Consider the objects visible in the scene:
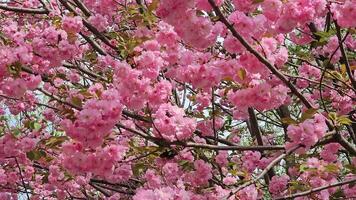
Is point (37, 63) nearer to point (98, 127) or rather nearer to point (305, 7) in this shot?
point (98, 127)

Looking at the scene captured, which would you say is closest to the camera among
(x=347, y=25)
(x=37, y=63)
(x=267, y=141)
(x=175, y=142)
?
(x=347, y=25)

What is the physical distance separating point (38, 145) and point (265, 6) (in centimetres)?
283

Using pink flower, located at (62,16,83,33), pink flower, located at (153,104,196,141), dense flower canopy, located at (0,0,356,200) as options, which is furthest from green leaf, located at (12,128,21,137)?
pink flower, located at (153,104,196,141)

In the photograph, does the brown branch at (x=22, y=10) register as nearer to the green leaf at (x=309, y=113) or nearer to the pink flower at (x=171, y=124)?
the pink flower at (x=171, y=124)

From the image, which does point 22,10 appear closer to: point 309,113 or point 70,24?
point 70,24

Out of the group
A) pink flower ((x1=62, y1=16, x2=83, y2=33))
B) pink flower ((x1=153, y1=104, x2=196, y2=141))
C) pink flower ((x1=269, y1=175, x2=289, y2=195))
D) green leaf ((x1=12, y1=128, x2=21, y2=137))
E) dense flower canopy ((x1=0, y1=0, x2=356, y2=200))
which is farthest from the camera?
pink flower ((x1=269, y1=175, x2=289, y2=195))

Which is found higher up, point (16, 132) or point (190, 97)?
point (190, 97)

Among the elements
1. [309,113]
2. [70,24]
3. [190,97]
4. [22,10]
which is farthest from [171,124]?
[22,10]

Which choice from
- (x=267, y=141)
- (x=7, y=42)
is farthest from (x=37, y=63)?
(x=267, y=141)

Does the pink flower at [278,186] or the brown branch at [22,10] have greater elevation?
the brown branch at [22,10]

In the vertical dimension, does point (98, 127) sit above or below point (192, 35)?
below

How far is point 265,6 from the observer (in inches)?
141

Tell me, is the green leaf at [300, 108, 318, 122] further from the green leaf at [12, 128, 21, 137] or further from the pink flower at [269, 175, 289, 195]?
the green leaf at [12, 128, 21, 137]

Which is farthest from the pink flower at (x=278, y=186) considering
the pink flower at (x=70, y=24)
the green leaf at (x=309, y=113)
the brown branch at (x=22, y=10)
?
the brown branch at (x=22, y=10)
